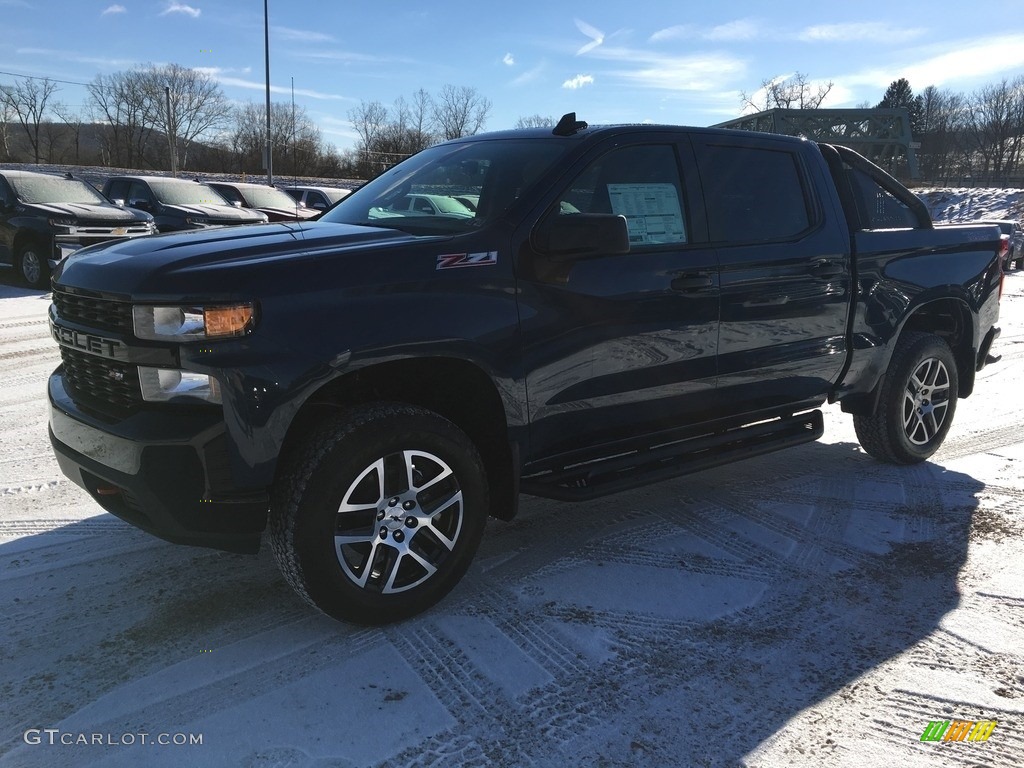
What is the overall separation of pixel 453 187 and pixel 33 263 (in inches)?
419

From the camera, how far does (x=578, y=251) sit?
3.27 m

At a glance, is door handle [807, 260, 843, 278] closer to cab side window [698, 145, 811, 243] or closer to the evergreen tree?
cab side window [698, 145, 811, 243]

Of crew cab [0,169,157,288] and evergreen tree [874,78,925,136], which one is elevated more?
evergreen tree [874,78,925,136]

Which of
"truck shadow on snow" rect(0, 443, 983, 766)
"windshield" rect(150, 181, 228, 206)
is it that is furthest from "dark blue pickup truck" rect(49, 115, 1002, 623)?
"windshield" rect(150, 181, 228, 206)

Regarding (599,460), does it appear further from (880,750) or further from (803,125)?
(803,125)

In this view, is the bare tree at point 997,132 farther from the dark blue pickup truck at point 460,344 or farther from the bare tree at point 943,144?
the dark blue pickup truck at point 460,344

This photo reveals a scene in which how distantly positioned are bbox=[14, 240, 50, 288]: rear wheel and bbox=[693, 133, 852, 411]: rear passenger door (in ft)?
36.0

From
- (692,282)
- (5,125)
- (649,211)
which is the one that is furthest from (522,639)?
(5,125)

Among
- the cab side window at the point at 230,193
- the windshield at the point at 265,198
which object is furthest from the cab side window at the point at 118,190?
the windshield at the point at 265,198

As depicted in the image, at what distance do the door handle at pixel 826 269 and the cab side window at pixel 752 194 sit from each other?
0.20 metres

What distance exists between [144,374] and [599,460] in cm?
195

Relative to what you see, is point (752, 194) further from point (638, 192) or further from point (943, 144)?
point (943, 144)

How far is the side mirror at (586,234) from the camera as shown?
3.12 meters

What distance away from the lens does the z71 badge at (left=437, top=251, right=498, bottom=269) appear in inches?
119
